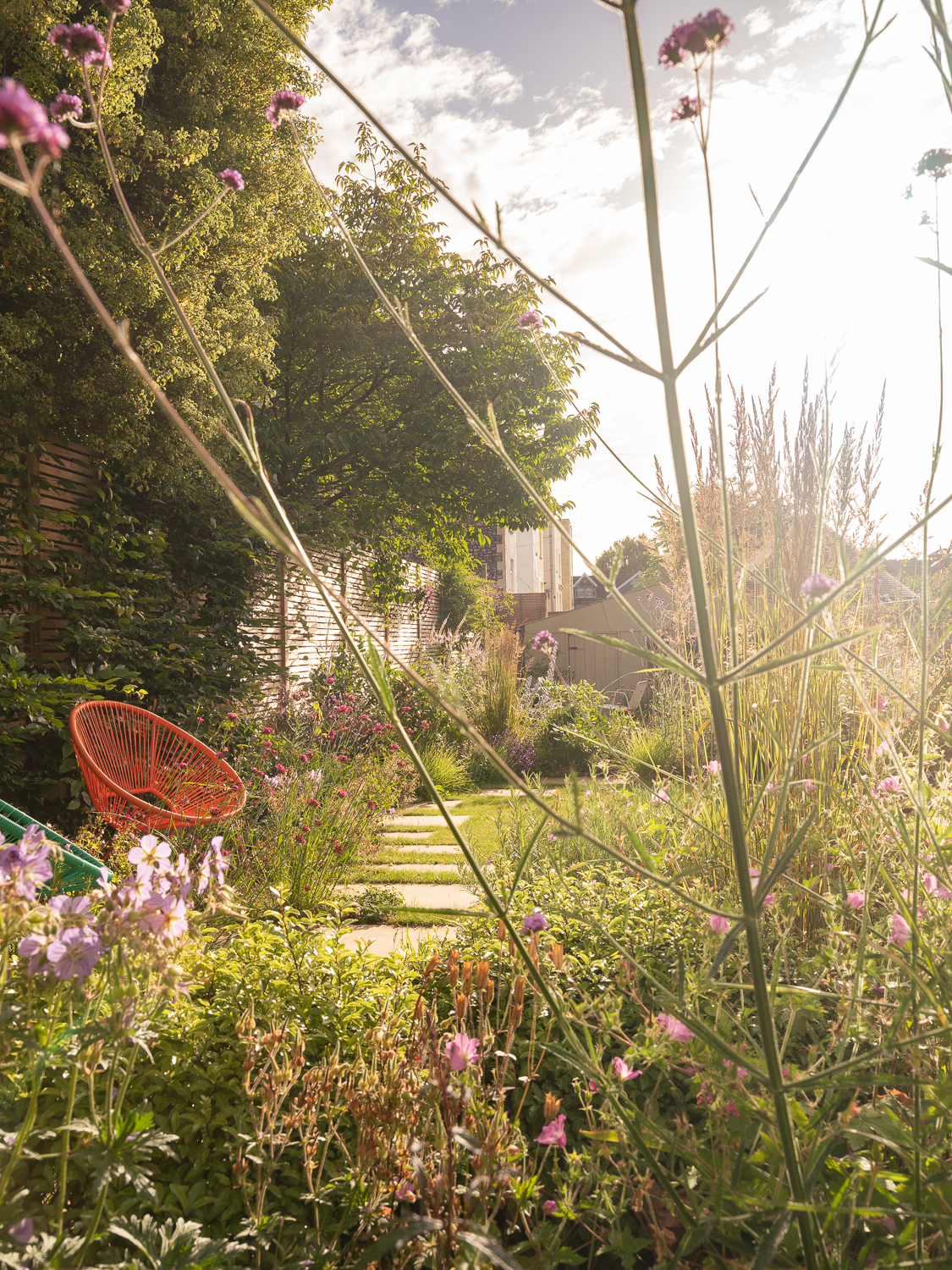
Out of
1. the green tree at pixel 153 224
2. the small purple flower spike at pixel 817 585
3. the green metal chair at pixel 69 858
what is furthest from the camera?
the green tree at pixel 153 224

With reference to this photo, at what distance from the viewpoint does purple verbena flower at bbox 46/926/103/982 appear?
84cm

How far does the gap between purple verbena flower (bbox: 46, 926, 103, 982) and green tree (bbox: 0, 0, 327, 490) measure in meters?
3.19

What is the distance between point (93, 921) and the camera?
0.90 metres

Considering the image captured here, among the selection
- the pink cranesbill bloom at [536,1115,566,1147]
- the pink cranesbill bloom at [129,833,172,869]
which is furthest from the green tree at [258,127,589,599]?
the pink cranesbill bloom at [536,1115,566,1147]

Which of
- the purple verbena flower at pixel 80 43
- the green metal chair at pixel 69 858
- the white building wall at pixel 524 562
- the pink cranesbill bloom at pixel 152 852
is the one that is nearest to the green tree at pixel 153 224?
the green metal chair at pixel 69 858

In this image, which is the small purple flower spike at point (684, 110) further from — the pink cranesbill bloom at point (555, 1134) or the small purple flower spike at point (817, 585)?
the pink cranesbill bloom at point (555, 1134)

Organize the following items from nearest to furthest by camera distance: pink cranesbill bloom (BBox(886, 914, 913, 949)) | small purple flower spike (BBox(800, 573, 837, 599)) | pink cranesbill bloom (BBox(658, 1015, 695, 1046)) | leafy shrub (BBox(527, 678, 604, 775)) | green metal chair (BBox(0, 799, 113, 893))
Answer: small purple flower spike (BBox(800, 573, 837, 599)) < pink cranesbill bloom (BBox(658, 1015, 695, 1046)) < pink cranesbill bloom (BBox(886, 914, 913, 949)) < green metal chair (BBox(0, 799, 113, 893)) < leafy shrub (BBox(527, 678, 604, 775))

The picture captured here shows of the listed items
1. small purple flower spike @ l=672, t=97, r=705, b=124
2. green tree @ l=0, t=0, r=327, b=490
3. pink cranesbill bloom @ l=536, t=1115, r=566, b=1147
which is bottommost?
pink cranesbill bloom @ l=536, t=1115, r=566, b=1147

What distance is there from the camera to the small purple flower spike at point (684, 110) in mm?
773

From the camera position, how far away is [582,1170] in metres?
1.05

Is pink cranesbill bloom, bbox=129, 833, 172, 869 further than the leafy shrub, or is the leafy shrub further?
the leafy shrub

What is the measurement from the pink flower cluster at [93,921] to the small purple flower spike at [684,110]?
1070mm

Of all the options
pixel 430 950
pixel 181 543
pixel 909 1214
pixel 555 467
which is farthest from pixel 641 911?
pixel 555 467

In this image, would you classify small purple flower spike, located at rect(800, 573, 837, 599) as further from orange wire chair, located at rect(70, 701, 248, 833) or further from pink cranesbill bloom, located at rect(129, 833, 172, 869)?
orange wire chair, located at rect(70, 701, 248, 833)
